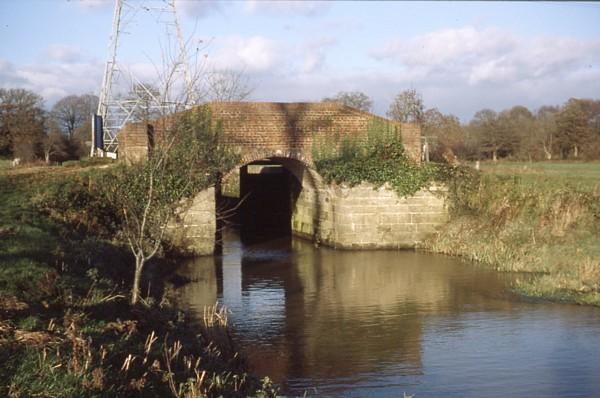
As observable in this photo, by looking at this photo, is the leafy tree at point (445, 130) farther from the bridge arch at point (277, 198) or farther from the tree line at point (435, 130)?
the bridge arch at point (277, 198)

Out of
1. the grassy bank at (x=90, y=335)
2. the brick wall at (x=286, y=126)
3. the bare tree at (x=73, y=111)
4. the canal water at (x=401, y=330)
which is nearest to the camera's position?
the grassy bank at (x=90, y=335)

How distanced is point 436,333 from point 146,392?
21.1 ft

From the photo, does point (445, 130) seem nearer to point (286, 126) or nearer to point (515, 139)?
point (515, 139)

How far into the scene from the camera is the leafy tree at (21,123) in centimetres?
3619

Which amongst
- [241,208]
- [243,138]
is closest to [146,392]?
[243,138]

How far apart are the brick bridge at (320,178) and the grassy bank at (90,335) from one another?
6397mm

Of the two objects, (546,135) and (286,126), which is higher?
(546,135)

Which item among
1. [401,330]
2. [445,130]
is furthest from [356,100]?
[401,330]

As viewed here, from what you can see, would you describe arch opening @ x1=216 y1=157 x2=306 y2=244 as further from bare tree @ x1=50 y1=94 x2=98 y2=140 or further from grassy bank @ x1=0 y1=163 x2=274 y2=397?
bare tree @ x1=50 y1=94 x2=98 y2=140

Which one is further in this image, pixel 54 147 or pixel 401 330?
pixel 54 147

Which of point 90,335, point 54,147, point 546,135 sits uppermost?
Result: point 546,135

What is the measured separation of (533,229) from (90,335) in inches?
563

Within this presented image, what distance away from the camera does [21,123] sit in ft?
132

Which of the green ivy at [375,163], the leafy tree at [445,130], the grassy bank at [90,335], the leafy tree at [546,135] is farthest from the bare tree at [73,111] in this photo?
the grassy bank at [90,335]
